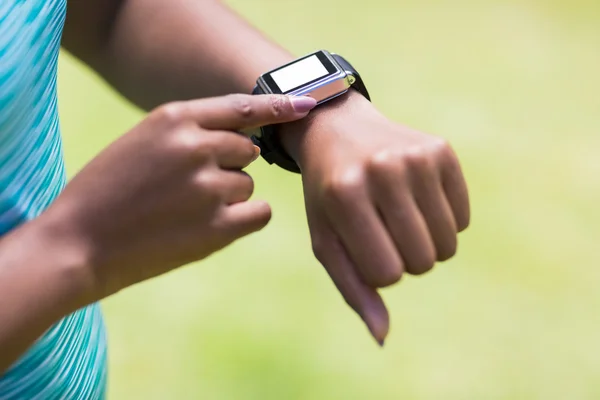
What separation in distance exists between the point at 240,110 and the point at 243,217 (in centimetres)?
7

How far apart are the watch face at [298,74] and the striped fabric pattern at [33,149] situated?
17 centimetres

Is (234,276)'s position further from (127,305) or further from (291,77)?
(291,77)

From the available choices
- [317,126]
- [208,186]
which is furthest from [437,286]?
[208,186]

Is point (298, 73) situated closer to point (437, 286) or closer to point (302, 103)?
point (302, 103)

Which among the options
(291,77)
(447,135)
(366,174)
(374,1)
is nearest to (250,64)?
(291,77)

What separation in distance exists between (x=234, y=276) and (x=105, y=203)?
88 centimetres

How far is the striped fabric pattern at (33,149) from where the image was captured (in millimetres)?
428

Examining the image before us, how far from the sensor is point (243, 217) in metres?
0.44

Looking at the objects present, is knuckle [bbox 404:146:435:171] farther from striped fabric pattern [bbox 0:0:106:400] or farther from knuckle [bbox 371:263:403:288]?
striped fabric pattern [bbox 0:0:106:400]

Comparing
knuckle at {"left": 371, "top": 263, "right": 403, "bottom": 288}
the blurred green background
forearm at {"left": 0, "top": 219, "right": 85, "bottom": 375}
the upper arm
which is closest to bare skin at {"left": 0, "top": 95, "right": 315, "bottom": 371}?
forearm at {"left": 0, "top": 219, "right": 85, "bottom": 375}

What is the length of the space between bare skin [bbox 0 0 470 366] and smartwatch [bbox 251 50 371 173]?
0.01 metres

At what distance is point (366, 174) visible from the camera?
1.46 ft

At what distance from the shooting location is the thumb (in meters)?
0.43

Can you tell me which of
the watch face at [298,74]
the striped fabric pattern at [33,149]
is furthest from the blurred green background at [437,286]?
the watch face at [298,74]
